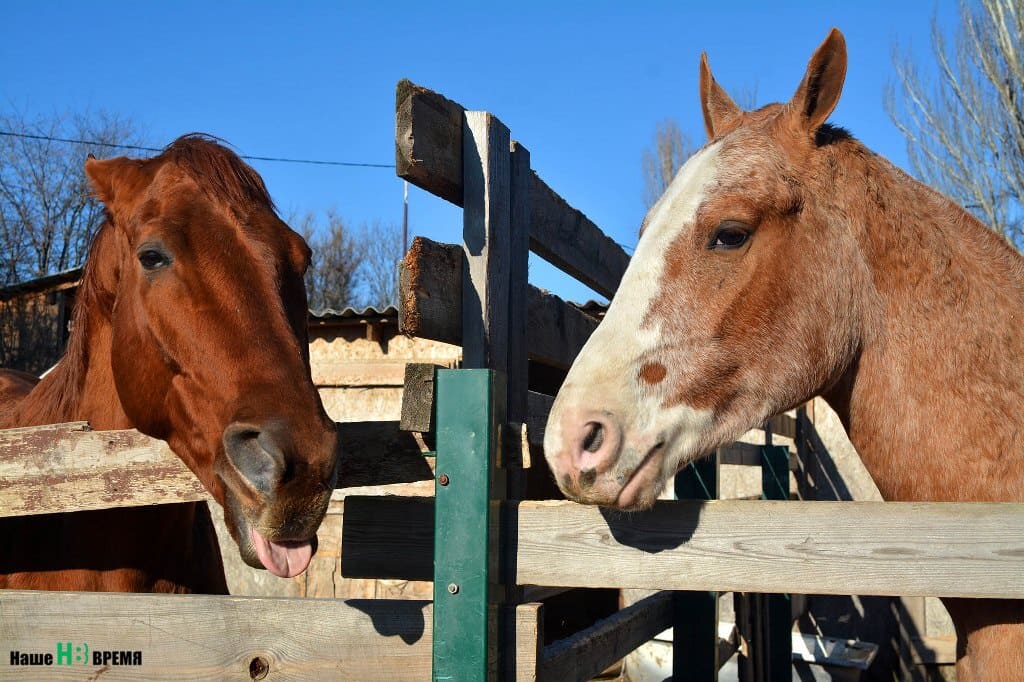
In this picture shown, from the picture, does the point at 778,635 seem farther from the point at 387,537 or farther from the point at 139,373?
the point at 139,373

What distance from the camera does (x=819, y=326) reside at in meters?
2.08

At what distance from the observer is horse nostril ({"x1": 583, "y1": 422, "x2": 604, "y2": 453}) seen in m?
1.85

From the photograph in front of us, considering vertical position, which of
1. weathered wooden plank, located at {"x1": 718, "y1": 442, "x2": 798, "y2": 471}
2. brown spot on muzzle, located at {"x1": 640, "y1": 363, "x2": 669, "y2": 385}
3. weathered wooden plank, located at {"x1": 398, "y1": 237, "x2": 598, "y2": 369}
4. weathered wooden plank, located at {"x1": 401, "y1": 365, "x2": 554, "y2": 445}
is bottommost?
weathered wooden plank, located at {"x1": 718, "y1": 442, "x2": 798, "y2": 471}

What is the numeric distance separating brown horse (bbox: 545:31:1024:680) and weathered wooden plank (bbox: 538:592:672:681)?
0.55 meters

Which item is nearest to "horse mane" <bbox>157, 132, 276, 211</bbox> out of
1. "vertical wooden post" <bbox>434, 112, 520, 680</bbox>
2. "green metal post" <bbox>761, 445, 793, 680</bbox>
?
"vertical wooden post" <bbox>434, 112, 520, 680</bbox>

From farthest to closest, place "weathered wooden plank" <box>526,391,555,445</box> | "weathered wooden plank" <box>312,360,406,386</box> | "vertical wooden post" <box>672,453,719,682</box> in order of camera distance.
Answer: "weathered wooden plank" <box>312,360,406,386</box> < "vertical wooden post" <box>672,453,719,682</box> < "weathered wooden plank" <box>526,391,555,445</box>

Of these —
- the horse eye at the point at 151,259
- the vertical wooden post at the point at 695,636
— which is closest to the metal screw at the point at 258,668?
the horse eye at the point at 151,259

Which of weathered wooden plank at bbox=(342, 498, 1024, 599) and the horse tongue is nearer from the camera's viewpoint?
weathered wooden plank at bbox=(342, 498, 1024, 599)

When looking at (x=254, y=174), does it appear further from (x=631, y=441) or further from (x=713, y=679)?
(x=713, y=679)

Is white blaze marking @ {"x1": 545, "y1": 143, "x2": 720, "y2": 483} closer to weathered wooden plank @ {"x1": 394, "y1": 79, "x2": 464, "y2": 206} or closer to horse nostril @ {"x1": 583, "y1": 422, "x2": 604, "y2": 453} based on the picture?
horse nostril @ {"x1": 583, "y1": 422, "x2": 604, "y2": 453}

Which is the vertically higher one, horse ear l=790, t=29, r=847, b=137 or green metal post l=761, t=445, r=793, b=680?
horse ear l=790, t=29, r=847, b=137

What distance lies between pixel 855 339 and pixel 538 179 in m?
1.15

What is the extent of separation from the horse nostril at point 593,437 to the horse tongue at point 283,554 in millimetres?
Answer: 693

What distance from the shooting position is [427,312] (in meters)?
1.91
